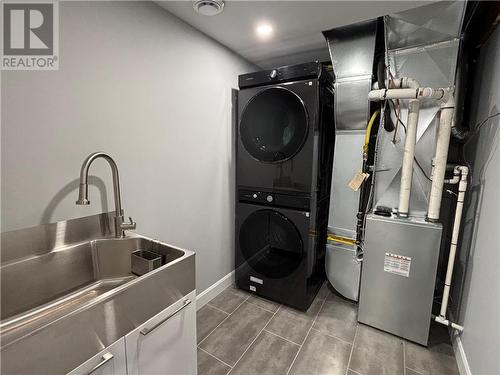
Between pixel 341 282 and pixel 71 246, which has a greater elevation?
pixel 71 246

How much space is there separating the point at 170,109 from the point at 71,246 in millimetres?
1083

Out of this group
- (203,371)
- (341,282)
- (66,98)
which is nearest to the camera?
(66,98)

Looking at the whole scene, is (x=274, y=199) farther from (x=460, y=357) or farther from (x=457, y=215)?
(x=460, y=357)

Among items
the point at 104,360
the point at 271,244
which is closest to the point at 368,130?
the point at 271,244

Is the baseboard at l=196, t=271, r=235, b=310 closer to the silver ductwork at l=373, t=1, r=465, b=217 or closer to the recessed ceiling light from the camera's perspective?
the silver ductwork at l=373, t=1, r=465, b=217

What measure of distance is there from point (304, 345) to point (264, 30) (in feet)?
8.23

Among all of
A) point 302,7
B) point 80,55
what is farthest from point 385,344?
point 80,55

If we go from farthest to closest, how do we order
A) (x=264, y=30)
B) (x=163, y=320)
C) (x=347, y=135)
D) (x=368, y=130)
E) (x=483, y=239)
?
(x=347, y=135) → (x=368, y=130) → (x=264, y=30) → (x=483, y=239) → (x=163, y=320)

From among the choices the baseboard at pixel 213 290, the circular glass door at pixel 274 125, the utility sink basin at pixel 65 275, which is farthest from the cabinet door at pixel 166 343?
the circular glass door at pixel 274 125

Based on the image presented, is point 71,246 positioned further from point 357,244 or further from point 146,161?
point 357,244

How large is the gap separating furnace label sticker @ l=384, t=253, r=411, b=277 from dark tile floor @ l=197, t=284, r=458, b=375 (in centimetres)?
56

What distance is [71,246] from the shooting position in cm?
119

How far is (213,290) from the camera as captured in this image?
226cm

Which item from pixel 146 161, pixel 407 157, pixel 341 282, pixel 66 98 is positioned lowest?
pixel 341 282
